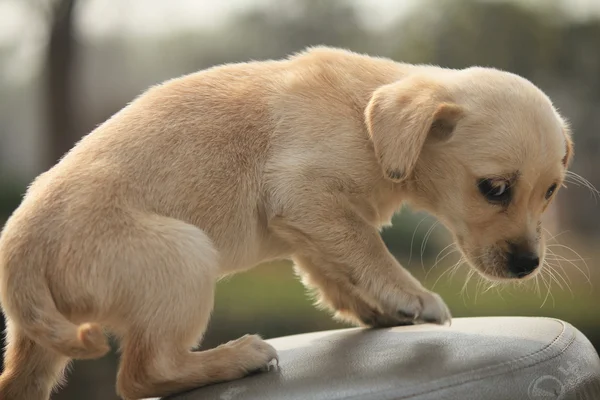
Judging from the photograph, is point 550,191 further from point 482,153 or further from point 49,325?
point 49,325

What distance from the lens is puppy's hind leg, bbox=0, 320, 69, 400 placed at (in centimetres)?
182

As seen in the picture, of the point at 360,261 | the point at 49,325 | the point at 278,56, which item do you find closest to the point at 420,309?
the point at 360,261

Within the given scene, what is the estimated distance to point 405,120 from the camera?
178cm

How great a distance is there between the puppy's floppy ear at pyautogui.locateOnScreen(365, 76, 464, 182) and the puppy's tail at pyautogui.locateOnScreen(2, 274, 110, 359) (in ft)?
2.36

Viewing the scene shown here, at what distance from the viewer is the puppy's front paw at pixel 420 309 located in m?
1.80

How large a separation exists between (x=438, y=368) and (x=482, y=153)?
51 cm

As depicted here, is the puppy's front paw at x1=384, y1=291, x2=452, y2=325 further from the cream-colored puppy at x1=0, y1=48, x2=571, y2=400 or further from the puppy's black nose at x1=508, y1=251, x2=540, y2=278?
the puppy's black nose at x1=508, y1=251, x2=540, y2=278

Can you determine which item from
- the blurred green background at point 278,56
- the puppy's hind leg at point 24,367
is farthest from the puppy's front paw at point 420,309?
the blurred green background at point 278,56

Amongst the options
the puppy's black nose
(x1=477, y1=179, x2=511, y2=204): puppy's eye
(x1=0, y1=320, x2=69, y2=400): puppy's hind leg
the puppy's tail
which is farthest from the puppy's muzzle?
(x1=0, y1=320, x2=69, y2=400): puppy's hind leg

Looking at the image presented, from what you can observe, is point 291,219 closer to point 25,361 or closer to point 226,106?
point 226,106

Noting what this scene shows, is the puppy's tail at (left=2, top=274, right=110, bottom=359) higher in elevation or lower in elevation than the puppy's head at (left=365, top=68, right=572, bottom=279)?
lower

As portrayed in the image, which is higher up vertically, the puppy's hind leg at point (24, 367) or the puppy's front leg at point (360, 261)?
the puppy's front leg at point (360, 261)

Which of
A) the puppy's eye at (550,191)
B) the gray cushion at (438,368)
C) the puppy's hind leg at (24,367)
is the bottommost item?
the puppy's hind leg at (24,367)

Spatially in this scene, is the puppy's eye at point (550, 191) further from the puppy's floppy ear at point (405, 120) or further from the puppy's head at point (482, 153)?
the puppy's floppy ear at point (405, 120)
